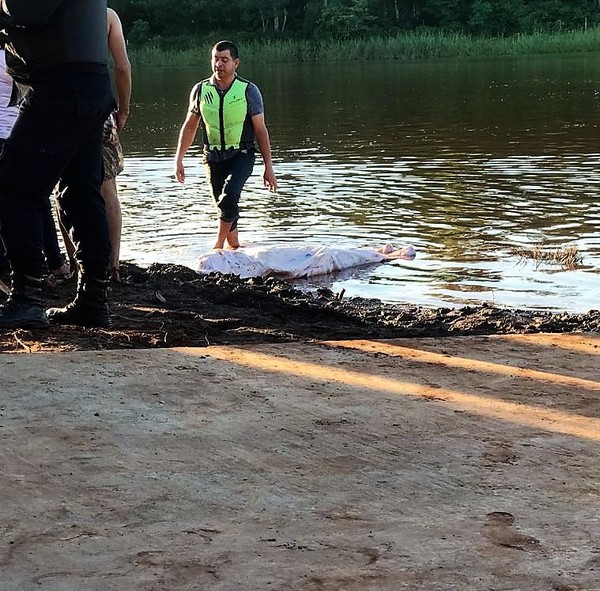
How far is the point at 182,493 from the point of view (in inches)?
122

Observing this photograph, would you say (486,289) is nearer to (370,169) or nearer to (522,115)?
(370,169)

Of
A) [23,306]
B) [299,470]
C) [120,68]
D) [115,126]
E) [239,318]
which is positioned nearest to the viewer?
[299,470]

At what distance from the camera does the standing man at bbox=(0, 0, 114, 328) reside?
4691 millimetres

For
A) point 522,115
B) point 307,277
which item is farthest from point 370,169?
point 522,115

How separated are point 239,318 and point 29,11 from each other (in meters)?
2.13

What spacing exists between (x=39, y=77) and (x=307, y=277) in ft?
14.1

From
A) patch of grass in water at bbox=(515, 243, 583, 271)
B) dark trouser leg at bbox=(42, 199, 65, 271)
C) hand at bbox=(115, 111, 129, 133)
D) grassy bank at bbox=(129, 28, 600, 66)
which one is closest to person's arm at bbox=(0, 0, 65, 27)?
hand at bbox=(115, 111, 129, 133)

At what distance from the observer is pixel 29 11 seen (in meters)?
4.58

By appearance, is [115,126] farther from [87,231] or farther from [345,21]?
[345,21]

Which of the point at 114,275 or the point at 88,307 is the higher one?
the point at 88,307

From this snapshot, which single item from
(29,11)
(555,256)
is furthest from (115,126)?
(555,256)

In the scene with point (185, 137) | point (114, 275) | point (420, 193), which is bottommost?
point (420, 193)

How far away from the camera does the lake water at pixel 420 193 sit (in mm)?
8602

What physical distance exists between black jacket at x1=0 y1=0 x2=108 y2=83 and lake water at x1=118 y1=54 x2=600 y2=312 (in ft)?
12.3
